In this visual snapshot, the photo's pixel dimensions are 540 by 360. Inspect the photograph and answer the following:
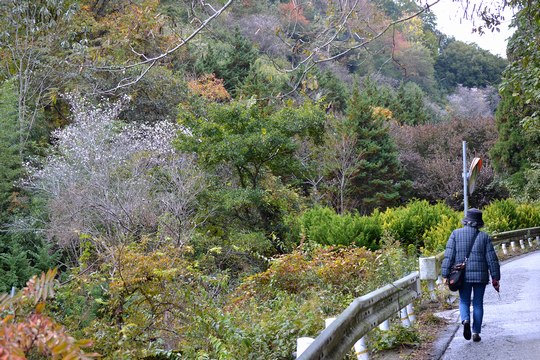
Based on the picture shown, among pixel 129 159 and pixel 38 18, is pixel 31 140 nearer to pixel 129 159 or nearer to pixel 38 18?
pixel 129 159

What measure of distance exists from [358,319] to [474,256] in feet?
8.29

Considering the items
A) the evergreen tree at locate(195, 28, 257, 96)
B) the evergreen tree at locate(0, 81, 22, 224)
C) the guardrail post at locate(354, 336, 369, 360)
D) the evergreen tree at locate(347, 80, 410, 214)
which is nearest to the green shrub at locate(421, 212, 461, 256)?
the guardrail post at locate(354, 336, 369, 360)

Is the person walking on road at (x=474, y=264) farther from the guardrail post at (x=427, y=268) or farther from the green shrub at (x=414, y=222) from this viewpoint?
the green shrub at (x=414, y=222)

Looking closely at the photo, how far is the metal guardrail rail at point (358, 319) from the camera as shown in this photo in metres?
5.65

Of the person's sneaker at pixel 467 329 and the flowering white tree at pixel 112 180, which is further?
the flowering white tree at pixel 112 180

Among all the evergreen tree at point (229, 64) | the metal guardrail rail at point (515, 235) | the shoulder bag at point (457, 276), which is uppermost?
the evergreen tree at point (229, 64)

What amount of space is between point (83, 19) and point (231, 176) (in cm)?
961

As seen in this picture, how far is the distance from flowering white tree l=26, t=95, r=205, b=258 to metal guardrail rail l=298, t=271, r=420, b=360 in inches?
562

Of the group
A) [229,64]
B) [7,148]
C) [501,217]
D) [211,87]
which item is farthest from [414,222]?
[229,64]

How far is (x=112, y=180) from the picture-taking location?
29344mm

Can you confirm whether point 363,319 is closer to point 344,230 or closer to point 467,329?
point 467,329

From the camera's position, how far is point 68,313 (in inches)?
428

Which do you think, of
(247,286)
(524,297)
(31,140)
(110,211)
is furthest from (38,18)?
(31,140)

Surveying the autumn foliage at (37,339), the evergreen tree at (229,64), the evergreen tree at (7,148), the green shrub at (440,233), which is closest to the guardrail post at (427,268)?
the green shrub at (440,233)
